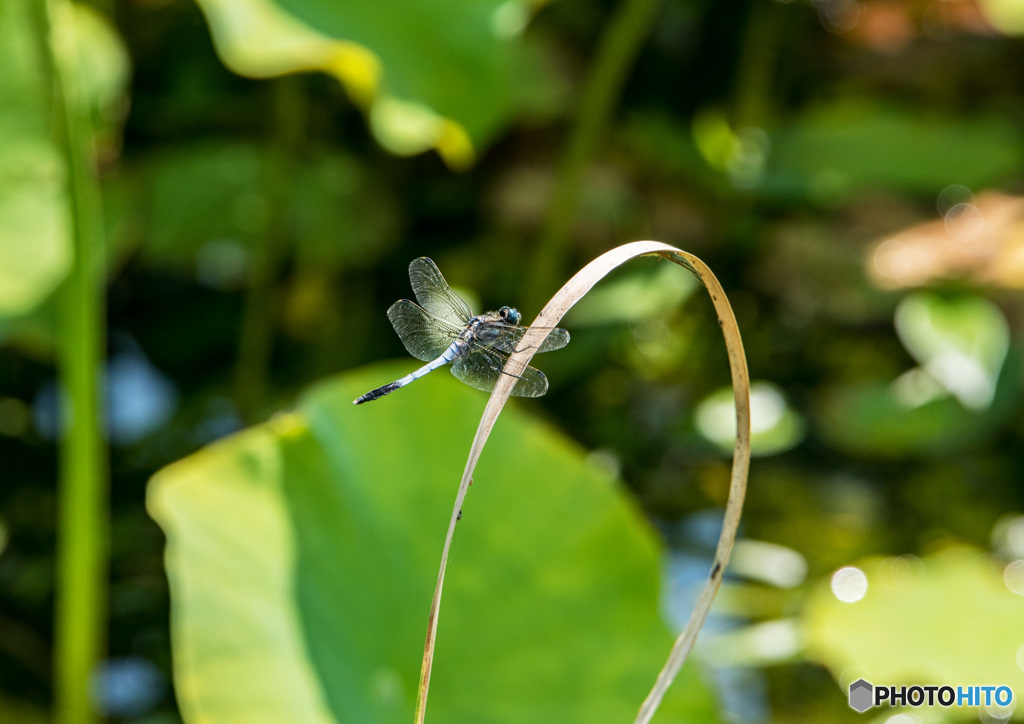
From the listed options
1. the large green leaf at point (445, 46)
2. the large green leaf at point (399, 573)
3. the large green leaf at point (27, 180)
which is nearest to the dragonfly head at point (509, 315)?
the large green leaf at point (399, 573)

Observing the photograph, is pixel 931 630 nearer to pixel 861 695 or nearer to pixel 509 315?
pixel 861 695

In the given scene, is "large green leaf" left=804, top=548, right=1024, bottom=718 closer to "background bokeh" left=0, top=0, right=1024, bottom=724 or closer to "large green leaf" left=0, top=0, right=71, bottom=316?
"background bokeh" left=0, top=0, right=1024, bottom=724

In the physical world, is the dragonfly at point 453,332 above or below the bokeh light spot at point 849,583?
below

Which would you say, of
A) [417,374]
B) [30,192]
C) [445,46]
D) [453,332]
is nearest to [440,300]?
[453,332]

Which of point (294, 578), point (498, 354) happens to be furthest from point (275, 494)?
point (498, 354)

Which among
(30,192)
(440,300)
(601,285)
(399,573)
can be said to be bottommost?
(399,573)

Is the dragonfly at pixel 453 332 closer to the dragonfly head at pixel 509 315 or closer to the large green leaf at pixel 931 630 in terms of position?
the dragonfly head at pixel 509 315

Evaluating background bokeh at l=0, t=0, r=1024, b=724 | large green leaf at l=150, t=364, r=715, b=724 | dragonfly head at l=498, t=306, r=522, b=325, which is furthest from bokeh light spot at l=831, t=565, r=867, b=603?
dragonfly head at l=498, t=306, r=522, b=325
